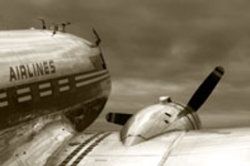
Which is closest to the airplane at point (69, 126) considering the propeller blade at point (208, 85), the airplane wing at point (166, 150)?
the airplane wing at point (166, 150)

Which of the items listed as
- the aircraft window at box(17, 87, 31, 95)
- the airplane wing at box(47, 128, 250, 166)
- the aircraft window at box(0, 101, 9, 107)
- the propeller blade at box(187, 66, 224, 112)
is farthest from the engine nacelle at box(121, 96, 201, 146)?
the aircraft window at box(0, 101, 9, 107)

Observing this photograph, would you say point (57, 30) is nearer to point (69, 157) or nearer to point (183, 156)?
point (69, 157)

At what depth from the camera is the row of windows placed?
33.4 ft

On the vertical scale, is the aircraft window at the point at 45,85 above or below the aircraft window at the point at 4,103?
above

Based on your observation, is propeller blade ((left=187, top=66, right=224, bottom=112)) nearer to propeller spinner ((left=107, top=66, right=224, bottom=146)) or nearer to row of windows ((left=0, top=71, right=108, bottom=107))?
propeller spinner ((left=107, top=66, right=224, bottom=146))

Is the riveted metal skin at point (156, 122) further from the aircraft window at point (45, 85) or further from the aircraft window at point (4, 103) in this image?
the aircraft window at point (4, 103)

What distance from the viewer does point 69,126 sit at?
13148 millimetres

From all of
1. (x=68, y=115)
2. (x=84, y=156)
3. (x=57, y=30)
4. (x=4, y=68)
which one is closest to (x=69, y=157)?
(x=84, y=156)

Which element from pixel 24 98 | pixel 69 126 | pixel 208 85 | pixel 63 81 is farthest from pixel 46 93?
pixel 208 85

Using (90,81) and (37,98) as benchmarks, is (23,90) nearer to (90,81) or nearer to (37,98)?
(37,98)

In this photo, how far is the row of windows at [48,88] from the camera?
10188mm

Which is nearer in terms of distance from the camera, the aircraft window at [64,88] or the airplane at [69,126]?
the airplane at [69,126]

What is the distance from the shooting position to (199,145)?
399 inches

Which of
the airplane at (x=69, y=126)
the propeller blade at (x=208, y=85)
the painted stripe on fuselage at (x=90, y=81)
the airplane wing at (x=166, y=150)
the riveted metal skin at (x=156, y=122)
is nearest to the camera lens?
the airplane wing at (x=166, y=150)
